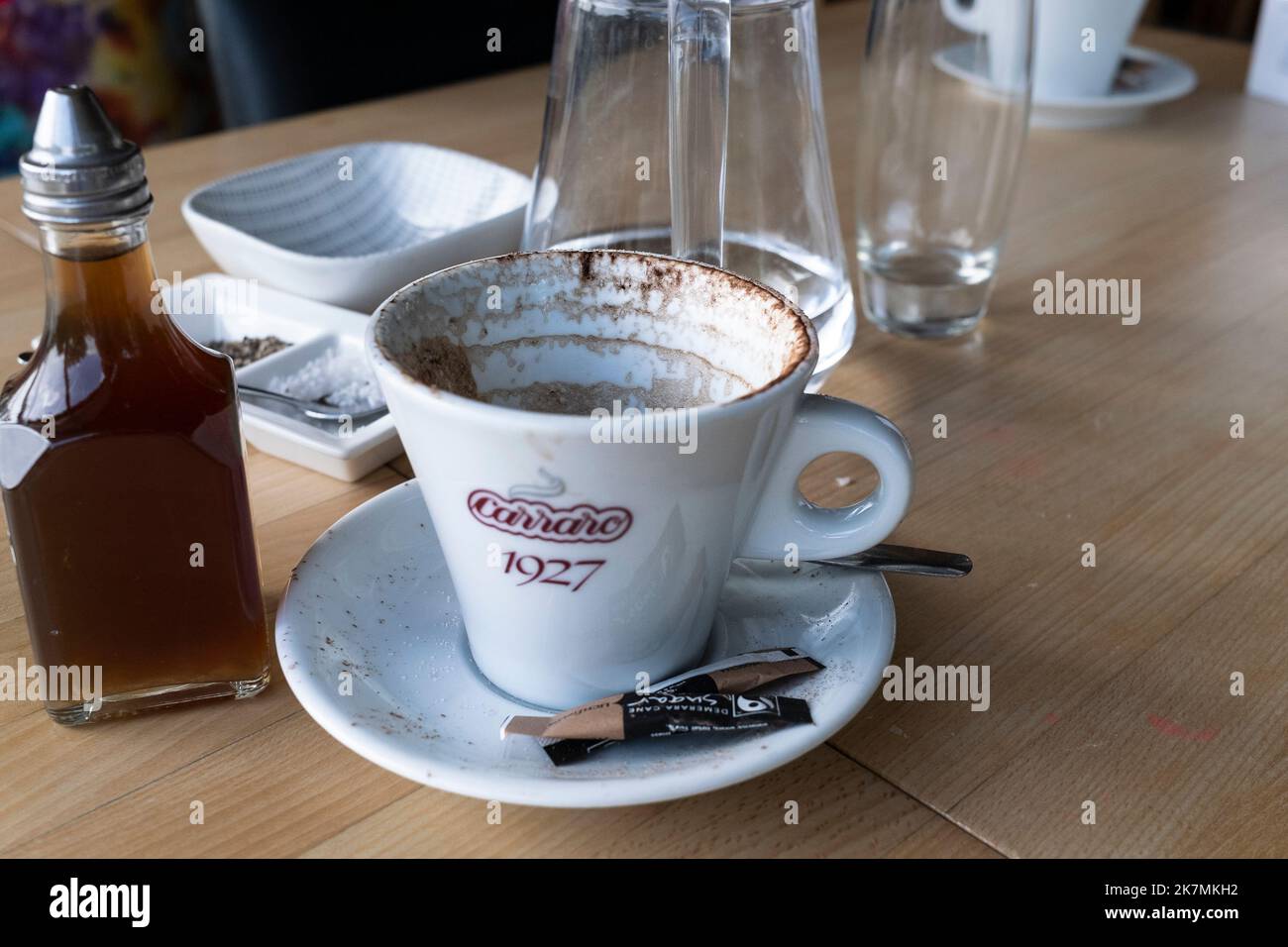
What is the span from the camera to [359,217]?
871mm

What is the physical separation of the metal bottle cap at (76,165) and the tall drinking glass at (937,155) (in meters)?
0.49

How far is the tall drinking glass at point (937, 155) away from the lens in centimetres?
73

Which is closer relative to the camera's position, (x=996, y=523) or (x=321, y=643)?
(x=321, y=643)

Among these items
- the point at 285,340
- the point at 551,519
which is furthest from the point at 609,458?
the point at 285,340

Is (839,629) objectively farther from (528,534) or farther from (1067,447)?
(1067,447)

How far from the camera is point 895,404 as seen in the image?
68 cm

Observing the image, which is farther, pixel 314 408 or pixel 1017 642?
pixel 314 408

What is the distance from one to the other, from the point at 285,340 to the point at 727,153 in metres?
0.27

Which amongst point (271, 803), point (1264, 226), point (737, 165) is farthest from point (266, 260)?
point (1264, 226)

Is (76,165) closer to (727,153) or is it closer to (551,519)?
(551,519)

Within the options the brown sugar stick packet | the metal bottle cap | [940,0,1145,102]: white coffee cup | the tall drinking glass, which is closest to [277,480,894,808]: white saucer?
the brown sugar stick packet

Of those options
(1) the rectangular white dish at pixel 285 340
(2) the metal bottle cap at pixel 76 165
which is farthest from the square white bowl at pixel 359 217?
(2) the metal bottle cap at pixel 76 165

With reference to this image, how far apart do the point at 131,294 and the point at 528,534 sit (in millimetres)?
146
